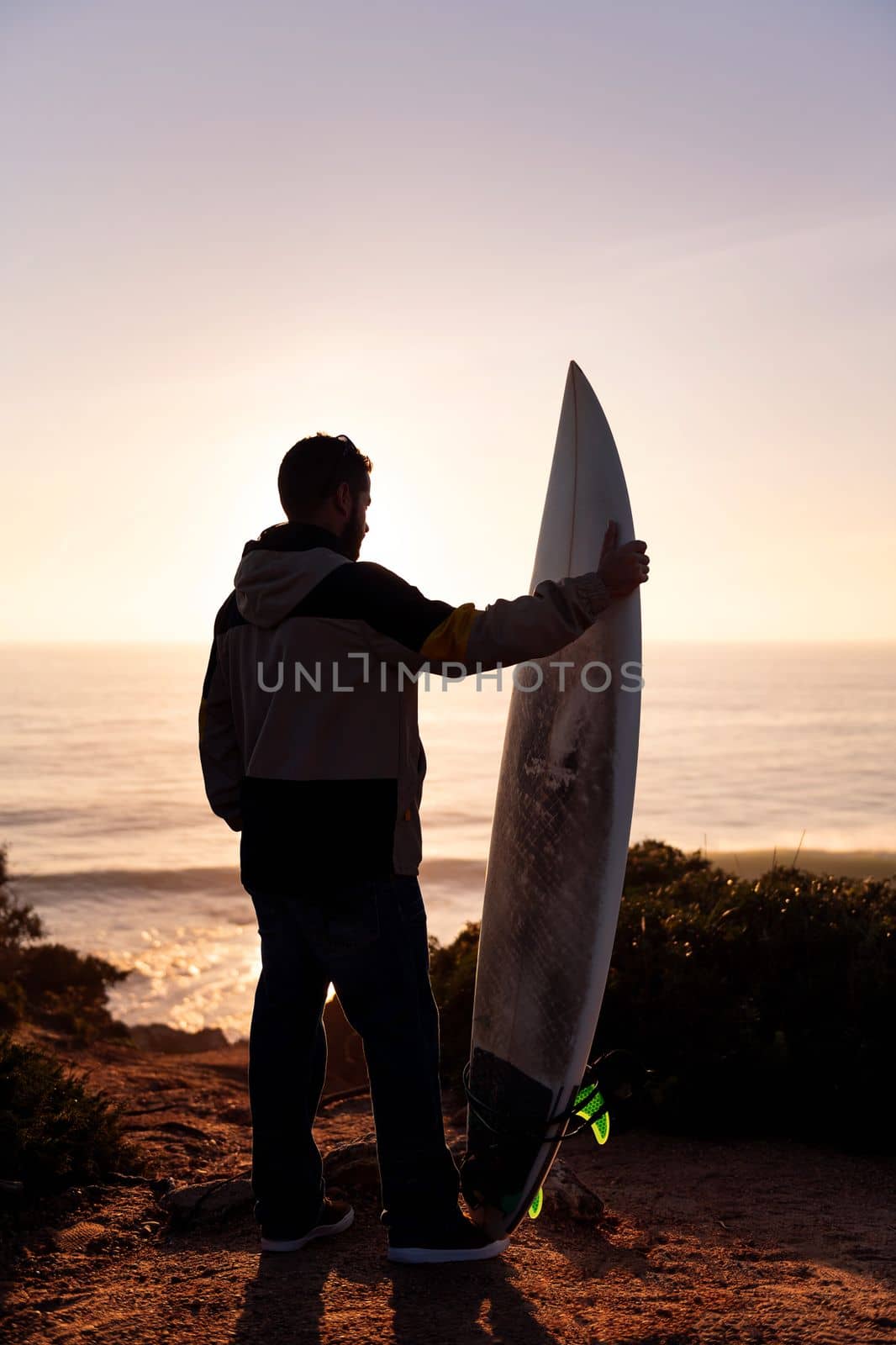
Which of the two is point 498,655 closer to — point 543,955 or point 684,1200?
point 543,955

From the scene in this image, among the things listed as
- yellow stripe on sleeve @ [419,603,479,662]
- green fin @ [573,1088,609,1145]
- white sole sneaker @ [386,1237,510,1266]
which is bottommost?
white sole sneaker @ [386,1237,510,1266]

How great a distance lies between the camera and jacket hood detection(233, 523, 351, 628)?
2.59m

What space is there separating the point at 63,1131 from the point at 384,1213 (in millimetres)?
1552

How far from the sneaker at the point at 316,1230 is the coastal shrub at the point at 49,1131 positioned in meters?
1.01

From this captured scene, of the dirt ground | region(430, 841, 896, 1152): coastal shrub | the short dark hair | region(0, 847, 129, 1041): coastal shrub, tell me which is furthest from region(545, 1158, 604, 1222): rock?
region(0, 847, 129, 1041): coastal shrub

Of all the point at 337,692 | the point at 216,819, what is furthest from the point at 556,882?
the point at 216,819

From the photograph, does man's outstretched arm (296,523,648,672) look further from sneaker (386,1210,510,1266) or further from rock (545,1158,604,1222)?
rock (545,1158,604,1222)

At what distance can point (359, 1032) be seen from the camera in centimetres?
268

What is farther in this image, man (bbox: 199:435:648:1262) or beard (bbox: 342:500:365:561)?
beard (bbox: 342:500:365:561)

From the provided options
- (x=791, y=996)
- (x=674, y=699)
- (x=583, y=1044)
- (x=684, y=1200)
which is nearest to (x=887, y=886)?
(x=791, y=996)

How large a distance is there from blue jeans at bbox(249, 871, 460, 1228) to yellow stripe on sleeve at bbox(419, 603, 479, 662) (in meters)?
0.64

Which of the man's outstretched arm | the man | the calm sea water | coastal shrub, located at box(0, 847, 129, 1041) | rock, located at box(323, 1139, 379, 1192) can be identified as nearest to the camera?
the man's outstretched arm

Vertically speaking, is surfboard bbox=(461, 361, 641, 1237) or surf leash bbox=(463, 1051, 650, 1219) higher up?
surfboard bbox=(461, 361, 641, 1237)

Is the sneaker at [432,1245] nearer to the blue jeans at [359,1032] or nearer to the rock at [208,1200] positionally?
the blue jeans at [359,1032]
